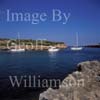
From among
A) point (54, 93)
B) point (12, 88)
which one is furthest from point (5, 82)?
point (54, 93)

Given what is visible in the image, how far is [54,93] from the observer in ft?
12.1

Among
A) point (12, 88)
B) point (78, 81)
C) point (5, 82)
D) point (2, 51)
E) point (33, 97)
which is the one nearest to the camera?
point (78, 81)

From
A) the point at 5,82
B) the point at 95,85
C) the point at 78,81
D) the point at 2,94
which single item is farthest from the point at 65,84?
the point at 5,82

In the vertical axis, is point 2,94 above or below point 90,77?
below

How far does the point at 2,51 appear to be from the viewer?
26.3 m

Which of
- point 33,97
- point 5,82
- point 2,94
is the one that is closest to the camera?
point 33,97

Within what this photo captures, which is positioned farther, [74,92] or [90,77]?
[90,77]

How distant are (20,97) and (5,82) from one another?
155 cm

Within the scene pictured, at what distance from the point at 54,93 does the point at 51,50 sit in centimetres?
2383

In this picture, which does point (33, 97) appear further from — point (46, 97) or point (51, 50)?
point (51, 50)

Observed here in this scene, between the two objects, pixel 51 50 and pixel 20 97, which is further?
pixel 51 50

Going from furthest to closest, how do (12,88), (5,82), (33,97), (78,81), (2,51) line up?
(2,51) < (5,82) < (12,88) < (33,97) < (78,81)

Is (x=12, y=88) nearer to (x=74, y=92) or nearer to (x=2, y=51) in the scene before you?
(x=74, y=92)

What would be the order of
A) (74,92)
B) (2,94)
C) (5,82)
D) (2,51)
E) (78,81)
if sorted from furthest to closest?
(2,51), (5,82), (2,94), (78,81), (74,92)
